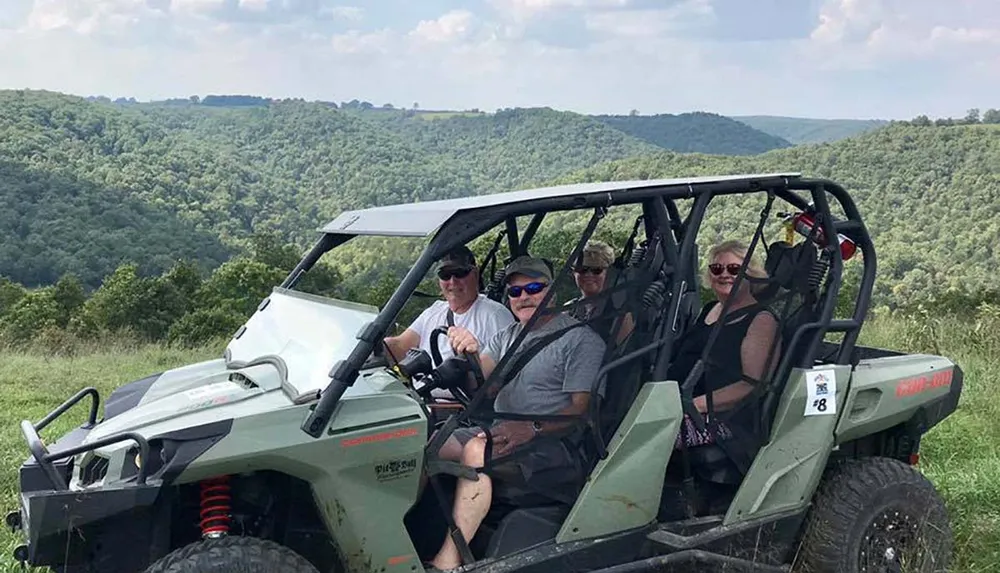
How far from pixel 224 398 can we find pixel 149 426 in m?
0.26

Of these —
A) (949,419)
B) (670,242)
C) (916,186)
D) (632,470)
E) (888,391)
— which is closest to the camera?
(632,470)

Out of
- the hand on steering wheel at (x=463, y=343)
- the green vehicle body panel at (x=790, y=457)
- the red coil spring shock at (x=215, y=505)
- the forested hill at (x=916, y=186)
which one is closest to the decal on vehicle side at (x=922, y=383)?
the green vehicle body panel at (x=790, y=457)

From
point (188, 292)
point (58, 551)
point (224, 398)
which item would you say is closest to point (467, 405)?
point (224, 398)

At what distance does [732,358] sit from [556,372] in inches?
33.7

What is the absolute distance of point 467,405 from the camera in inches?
143

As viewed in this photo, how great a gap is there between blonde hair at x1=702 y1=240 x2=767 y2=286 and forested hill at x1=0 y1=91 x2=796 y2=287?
29.2m

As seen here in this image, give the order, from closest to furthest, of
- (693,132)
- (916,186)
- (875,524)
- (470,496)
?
(470,496)
(875,524)
(916,186)
(693,132)

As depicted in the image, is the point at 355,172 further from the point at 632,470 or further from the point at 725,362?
the point at 632,470

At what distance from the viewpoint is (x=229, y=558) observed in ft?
10.1

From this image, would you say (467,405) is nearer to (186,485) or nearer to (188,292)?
(186,485)

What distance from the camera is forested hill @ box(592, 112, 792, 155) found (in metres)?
90.8

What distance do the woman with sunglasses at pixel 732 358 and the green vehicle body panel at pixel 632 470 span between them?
0.32 meters

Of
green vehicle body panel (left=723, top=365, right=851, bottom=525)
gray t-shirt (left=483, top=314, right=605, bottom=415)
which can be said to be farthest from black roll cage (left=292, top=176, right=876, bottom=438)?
gray t-shirt (left=483, top=314, right=605, bottom=415)

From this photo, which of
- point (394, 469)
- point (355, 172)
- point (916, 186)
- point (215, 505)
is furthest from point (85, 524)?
point (355, 172)
